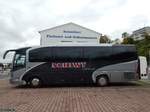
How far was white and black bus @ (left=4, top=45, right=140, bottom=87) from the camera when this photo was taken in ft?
66.8

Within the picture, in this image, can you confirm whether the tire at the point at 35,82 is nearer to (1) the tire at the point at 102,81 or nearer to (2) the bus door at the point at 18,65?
(2) the bus door at the point at 18,65

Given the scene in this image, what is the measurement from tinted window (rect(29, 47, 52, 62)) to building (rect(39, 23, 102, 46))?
61.4 feet

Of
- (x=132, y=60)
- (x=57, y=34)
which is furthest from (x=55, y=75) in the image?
(x=57, y=34)

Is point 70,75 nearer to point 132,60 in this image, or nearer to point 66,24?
point 132,60

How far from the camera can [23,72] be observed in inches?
799

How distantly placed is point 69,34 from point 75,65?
65.8 feet

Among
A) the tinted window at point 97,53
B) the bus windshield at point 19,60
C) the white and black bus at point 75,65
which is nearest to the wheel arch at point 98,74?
the white and black bus at point 75,65

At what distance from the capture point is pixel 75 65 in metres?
20.7

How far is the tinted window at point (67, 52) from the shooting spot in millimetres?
20719

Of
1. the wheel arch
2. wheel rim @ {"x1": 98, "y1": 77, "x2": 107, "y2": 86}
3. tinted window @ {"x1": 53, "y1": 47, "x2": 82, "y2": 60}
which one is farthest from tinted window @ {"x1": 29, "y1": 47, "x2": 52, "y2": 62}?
wheel rim @ {"x1": 98, "y1": 77, "x2": 107, "y2": 86}

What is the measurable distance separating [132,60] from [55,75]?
18.1 feet

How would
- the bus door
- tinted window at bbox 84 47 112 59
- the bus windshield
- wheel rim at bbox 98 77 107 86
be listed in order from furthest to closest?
tinted window at bbox 84 47 112 59 → wheel rim at bbox 98 77 107 86 → the bus windshield → the bus door

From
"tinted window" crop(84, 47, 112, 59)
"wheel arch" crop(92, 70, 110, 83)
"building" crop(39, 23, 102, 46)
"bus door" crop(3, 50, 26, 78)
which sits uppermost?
"building" crop(39, 23, 102, 46)

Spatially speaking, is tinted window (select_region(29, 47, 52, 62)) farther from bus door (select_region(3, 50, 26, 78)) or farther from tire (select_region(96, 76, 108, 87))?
tire (select_region(96, 76, 108, 87))
